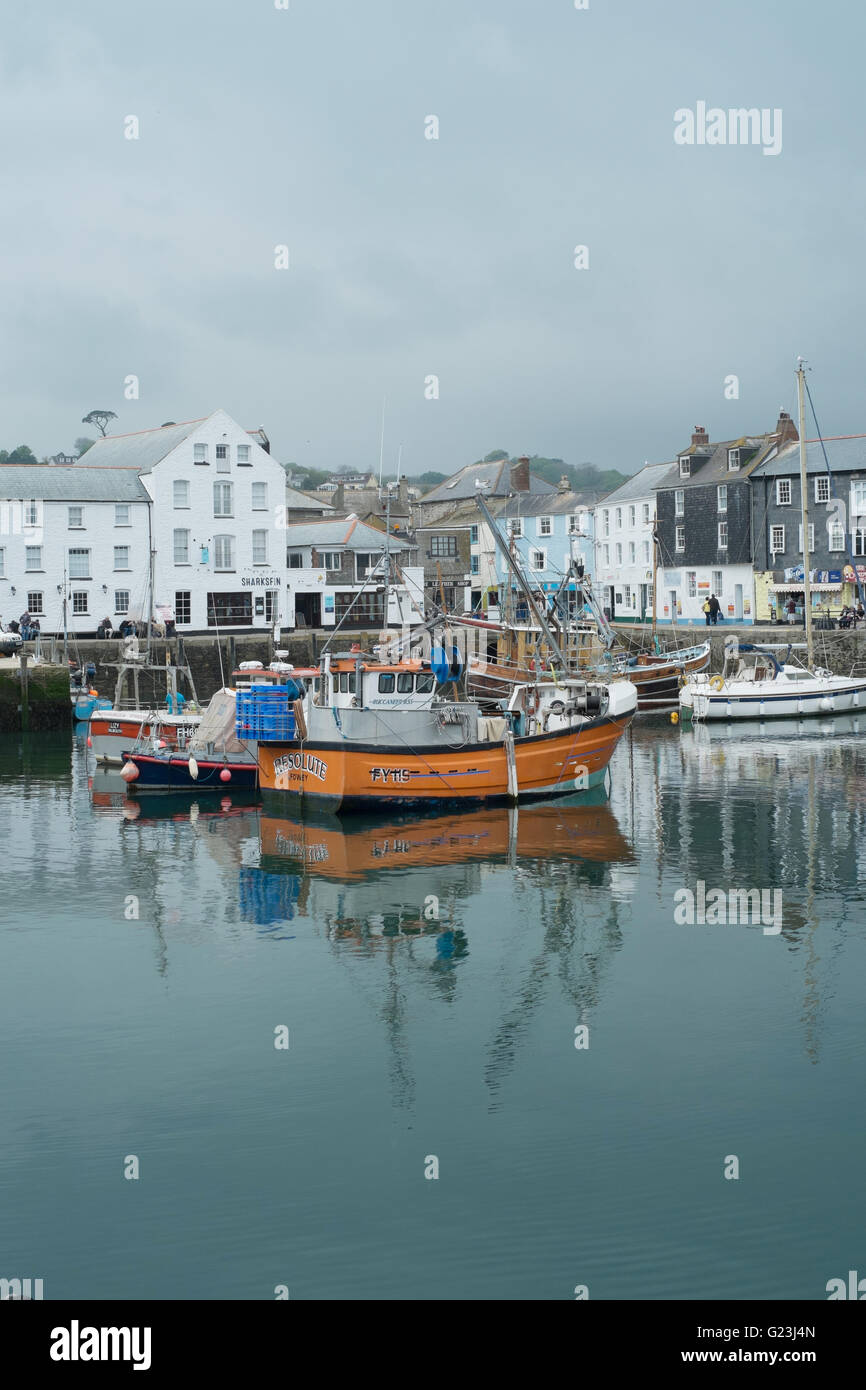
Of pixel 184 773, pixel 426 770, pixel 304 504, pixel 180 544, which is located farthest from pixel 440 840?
pixel 304 504

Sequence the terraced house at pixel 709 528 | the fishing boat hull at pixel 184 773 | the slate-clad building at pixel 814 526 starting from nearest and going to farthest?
the fishing boat hull at pixel 184 773 → the slate-clad building at pixel 814 526 → the terraced house at pixel 709 528

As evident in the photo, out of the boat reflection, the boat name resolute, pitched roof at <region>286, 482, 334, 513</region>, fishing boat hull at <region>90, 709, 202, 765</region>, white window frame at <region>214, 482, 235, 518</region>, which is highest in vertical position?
pitched roof at <region>286, 482, 334, 513</region>

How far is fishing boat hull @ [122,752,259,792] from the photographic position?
32094mm

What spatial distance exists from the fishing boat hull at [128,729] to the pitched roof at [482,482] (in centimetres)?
4505

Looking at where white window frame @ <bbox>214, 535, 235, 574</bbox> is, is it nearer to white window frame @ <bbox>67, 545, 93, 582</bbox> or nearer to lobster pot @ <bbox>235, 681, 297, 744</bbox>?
white window frame @ <bbox>67, 545, 93, 582</bbox>

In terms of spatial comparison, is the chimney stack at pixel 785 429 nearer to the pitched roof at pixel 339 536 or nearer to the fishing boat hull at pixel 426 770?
the pitched roof at pixel 339 536

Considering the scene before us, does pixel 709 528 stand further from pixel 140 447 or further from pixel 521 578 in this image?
pixel 521 578

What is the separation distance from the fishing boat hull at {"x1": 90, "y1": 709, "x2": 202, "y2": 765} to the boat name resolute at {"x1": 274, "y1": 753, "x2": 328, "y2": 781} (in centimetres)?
501

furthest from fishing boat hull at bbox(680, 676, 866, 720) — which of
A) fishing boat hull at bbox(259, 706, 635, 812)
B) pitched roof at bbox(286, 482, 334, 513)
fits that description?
pitched roof at bbox(286, 482, 334, 513)

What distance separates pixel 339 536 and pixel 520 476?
19246 mm

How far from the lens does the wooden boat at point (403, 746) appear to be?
90.9ft

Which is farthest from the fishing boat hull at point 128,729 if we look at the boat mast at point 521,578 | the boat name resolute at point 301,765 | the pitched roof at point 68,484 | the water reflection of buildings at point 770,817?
Answer: the pitched roof at point 68,484
